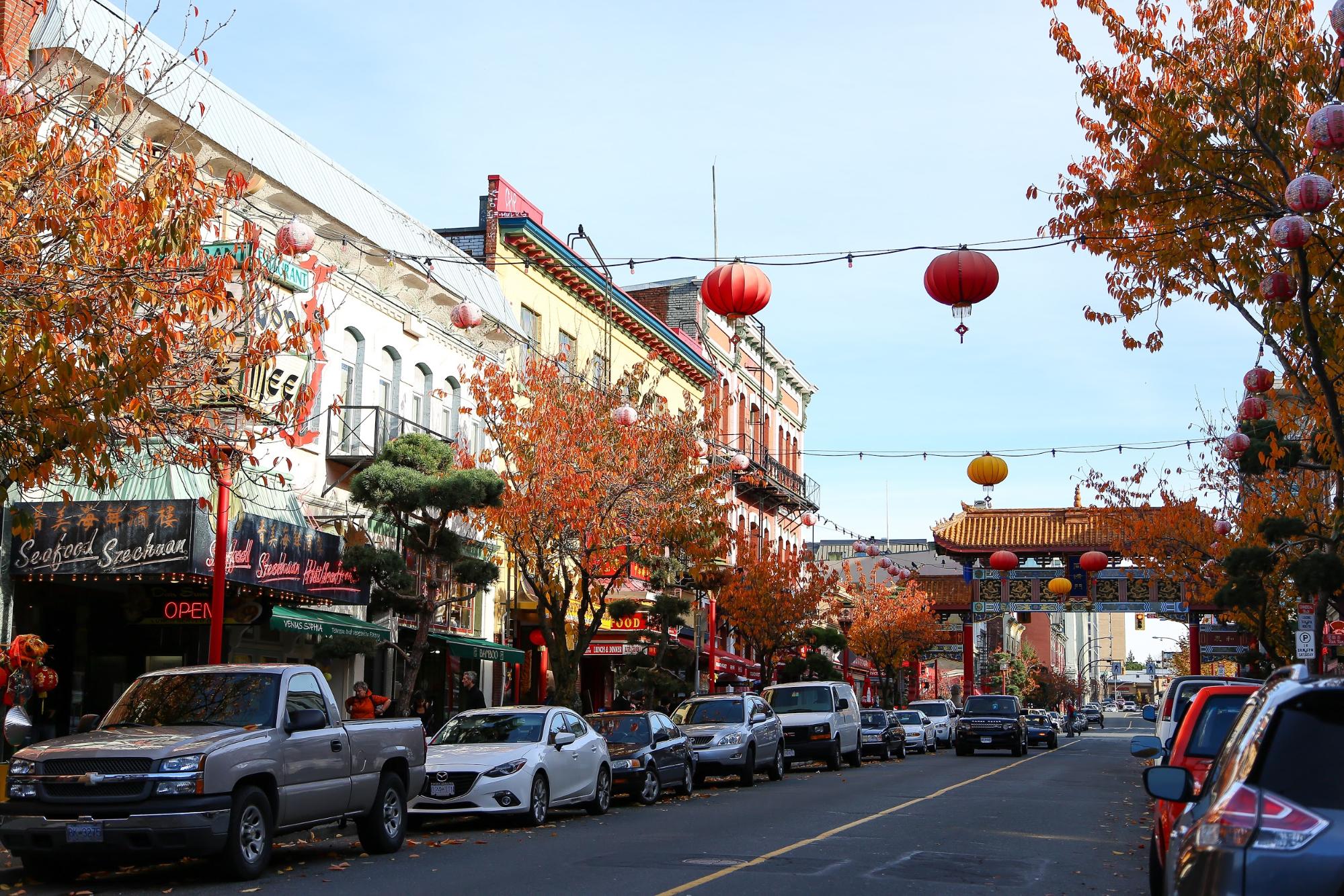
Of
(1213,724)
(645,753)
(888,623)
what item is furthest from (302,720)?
(888,623)

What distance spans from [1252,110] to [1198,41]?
1019 millimetres

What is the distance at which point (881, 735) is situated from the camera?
1556 inches

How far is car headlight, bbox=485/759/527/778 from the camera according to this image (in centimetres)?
1664

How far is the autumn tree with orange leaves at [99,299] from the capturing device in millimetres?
10844

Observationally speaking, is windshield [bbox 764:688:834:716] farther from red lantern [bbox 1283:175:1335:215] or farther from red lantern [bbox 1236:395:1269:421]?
red lantern [bbox 1283:175:1335:215]

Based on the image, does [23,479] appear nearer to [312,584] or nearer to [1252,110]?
[312,584]

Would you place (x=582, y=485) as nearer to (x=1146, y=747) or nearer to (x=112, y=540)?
(x=112, y=540)

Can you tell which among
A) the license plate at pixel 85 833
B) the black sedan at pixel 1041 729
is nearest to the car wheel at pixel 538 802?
the license plate at pixel 85 833

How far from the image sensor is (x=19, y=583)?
20.2 metres

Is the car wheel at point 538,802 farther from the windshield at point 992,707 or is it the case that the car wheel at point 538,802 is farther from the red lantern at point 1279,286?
the windshield at point 992,707

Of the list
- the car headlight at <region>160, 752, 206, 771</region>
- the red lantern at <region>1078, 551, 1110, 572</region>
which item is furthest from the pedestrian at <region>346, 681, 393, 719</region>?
the red lantern at <region>1078, 551, 1110, 572</region>

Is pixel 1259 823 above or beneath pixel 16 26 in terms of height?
beneath

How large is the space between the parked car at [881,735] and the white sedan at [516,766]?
20.5 meters

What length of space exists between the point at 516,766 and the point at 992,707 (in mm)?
28796
